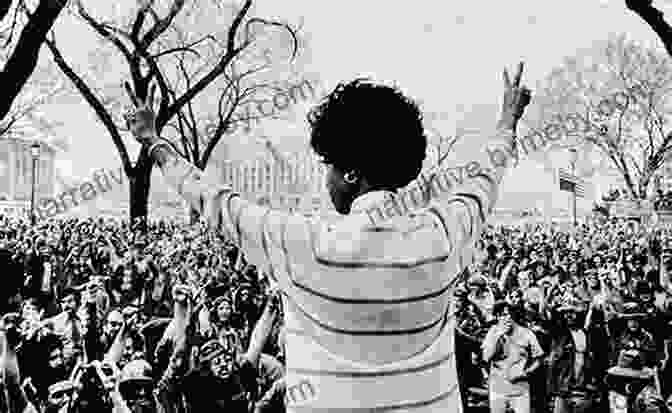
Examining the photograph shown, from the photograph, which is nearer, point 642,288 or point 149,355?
point 149,355

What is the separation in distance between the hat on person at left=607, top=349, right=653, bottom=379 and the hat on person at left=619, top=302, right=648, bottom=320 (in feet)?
2.72

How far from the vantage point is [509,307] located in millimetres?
7094

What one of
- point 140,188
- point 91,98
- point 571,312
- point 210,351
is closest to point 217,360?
point 210,351

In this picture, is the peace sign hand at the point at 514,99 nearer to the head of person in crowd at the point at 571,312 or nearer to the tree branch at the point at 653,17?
Answer: the head of person in crowd at the point at 571,312

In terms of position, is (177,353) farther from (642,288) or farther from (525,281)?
(642,288)

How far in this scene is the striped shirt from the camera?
1.43 m

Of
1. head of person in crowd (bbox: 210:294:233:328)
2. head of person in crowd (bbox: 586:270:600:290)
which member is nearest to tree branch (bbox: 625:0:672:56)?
head of person in crowd (bbox: 586:270:600:290)

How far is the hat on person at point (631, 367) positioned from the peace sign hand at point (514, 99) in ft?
18.1

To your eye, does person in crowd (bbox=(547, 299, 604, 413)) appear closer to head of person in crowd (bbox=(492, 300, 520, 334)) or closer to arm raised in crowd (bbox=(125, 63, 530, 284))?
head of person in crowd (bbox=(492, 300, 520, 334))

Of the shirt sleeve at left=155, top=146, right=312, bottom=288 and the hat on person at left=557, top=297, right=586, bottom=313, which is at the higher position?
the shirt sleeve at left=155, top=146, right=312, bottom=288

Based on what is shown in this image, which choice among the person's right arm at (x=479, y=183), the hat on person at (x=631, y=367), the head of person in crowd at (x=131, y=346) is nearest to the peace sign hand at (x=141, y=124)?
the person's right arm at (x=479, y=183)

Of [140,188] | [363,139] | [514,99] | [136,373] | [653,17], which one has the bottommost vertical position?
[136,373]

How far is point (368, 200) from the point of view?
5.01 feet

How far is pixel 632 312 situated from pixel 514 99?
6.91 m
